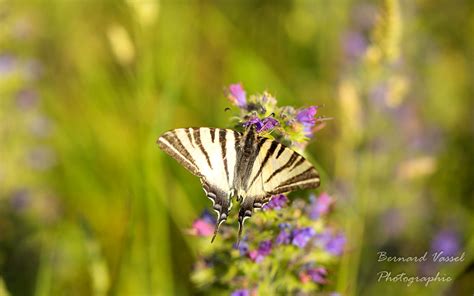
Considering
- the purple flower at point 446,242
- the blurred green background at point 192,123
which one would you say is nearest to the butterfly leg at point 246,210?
the blurred green background at point 192,123

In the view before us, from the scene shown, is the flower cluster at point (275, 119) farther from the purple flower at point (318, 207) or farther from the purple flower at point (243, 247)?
the purple flower at point (243, 247)

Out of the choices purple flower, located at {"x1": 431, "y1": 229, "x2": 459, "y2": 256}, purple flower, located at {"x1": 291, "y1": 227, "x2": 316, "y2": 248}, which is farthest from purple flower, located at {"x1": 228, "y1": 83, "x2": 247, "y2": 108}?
purple flower, located at {"x1": 431, "y1": 229, "x2": 459, "y2": 256}

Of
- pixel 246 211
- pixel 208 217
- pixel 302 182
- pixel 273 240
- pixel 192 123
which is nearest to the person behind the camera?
pixel 302 182

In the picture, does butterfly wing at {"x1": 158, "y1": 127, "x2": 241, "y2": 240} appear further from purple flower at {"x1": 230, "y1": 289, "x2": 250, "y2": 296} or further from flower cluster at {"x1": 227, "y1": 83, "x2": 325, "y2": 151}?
purple flower at {"x1": 230, "y1": 289, "x2": 250, "y2": 296}

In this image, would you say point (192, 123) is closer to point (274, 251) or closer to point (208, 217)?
point (208, 217)

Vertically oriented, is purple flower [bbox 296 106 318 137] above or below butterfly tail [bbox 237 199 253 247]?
above

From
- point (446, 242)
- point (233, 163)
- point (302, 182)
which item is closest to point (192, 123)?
point (446, 242)

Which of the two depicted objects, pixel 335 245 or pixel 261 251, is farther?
pixel 335 245
